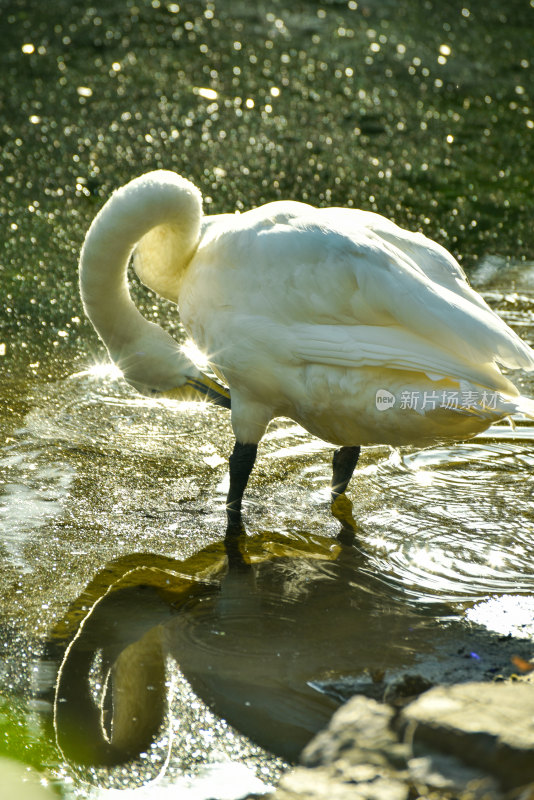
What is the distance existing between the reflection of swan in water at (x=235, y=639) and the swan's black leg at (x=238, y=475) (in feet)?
0.49

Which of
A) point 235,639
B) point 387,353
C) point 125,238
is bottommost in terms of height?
point 235,639

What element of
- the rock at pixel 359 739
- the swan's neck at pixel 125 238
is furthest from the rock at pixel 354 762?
the swan's neck at pixel 125 238

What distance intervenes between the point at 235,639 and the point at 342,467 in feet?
4.15

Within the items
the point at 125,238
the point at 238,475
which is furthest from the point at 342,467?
the point at 125,238

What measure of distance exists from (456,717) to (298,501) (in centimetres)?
200

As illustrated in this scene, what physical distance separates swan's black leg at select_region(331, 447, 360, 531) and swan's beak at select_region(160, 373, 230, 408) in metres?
0.62

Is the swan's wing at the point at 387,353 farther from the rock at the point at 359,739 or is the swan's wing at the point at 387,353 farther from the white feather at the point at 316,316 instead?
the rock at the point at 359,739

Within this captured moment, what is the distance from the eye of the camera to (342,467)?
457 centimetres

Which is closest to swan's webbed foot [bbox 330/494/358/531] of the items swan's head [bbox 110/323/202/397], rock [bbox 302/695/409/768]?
swan's head [bbox 110/323/202/397]

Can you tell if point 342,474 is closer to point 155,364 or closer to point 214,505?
point 214,505

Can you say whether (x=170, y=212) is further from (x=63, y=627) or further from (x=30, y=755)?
(x=30, y=755)

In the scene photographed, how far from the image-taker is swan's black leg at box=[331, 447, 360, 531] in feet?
14.8

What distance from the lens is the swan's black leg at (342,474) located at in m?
4.52

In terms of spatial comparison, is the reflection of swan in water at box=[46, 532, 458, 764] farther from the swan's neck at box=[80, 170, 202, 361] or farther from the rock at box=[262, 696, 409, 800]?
the swan's neck at box=[80, 170, 202, 361]
